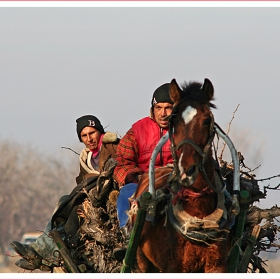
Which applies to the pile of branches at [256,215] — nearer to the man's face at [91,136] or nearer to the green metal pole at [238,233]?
the green metal pole at [238,233]

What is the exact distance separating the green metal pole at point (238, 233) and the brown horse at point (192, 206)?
132 mm

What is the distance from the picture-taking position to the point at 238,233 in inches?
368

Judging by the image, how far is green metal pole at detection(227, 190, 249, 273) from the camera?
9.16 metres

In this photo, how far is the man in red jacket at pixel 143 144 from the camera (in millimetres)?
10555

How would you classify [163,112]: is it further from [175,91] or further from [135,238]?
[135,238]

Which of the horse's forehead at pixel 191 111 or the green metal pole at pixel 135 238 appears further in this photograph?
the green metal pole at pixel 135 238

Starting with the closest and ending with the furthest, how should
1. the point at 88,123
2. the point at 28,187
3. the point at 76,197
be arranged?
the point at 76,197 → the point at 88,123 → the point at 28,187

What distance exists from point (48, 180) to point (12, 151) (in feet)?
9.14

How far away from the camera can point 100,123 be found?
1203 cm

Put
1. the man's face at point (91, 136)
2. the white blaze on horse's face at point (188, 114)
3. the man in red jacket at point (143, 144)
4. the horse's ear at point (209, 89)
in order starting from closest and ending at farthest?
the white blaze on horse's face at point (188, 114) < the horse's ear at point (209, 89) < the man in red jacket at point (143, 144) < the man's face at point (91, 136)

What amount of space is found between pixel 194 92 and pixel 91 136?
2969 mm

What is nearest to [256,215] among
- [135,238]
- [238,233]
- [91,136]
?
[238,233]

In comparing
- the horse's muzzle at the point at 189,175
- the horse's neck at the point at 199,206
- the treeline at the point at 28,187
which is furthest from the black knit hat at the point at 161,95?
the treeline at the point at 28,187

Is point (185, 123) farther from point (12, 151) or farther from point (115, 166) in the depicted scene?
point (12, 151)
